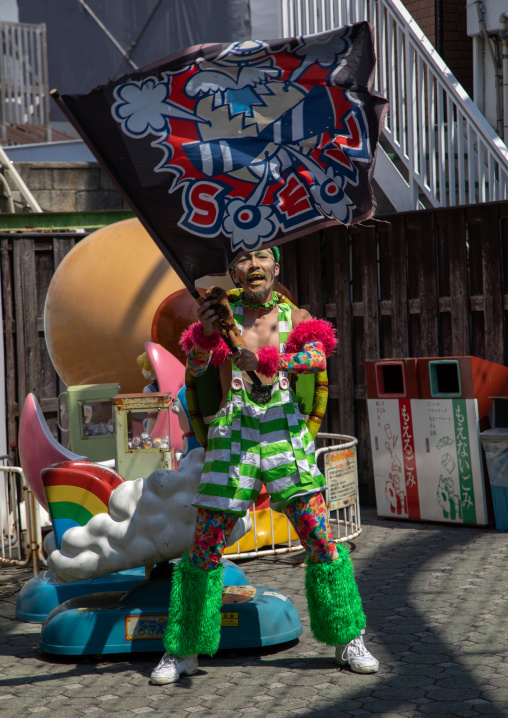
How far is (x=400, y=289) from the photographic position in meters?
8.16

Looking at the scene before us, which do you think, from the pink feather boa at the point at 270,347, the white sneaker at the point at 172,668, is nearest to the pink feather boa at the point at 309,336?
the pink feather boa at the point at 270,347

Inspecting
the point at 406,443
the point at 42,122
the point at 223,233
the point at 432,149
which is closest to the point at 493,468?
the point at 406,443

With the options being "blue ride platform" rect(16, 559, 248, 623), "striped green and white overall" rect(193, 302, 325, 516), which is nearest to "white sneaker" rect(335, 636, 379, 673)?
"striped green and white overall" rect(193, 302, 325, 516)

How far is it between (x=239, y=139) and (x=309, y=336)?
3.24 feet

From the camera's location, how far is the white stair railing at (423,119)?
338 inches

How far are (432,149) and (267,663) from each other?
19.4 ft

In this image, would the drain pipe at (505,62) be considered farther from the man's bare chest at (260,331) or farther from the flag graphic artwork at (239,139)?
the man's bare chest at (260,331)

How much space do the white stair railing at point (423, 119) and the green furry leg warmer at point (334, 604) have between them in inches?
209

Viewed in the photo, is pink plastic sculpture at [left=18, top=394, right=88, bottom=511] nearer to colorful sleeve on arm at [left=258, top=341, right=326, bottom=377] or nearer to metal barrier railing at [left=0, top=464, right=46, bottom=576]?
metal barrier railing at [left=0, top=464, right=46, bottom=576]

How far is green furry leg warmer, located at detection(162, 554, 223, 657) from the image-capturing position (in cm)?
398

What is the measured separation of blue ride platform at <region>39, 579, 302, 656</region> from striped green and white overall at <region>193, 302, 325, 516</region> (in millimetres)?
647

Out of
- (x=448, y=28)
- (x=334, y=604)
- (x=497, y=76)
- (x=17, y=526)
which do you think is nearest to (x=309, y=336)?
(x=334, y=604)

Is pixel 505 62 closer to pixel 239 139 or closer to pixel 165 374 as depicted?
pixel 165 374

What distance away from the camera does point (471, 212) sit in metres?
7.68
